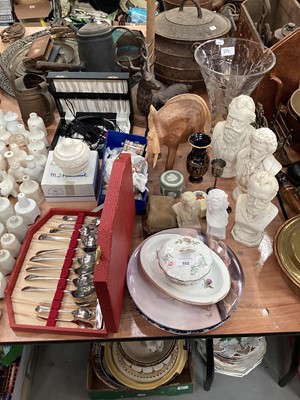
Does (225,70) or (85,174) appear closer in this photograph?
(85,174)

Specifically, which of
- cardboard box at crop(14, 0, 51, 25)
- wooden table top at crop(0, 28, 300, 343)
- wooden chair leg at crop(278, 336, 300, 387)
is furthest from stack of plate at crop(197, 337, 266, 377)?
cardboard box at crop(14, 0, 51, 25)

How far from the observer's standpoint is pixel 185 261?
0.84 m

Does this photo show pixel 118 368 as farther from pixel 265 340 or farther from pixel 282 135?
pixel 282 135

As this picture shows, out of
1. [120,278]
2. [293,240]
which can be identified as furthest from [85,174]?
[293,240]

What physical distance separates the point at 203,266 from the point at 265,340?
82cm

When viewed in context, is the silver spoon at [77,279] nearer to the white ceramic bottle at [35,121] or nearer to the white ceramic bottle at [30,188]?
the white ceramic bottle at [30,188]

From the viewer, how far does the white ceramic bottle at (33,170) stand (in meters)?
1.12

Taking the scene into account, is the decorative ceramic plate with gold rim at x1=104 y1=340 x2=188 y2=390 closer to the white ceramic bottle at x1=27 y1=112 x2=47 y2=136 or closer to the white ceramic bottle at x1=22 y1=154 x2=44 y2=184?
the white ceramic bottle at x1=22 y1=154 x2=44 y2=184

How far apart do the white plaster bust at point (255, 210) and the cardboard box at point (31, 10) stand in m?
2.52

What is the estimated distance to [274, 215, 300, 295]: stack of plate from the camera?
2.94 ft

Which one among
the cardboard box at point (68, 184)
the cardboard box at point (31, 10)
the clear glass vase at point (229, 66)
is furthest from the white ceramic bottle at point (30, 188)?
the cardboard box at point (31, 10)

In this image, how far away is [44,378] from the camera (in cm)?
148

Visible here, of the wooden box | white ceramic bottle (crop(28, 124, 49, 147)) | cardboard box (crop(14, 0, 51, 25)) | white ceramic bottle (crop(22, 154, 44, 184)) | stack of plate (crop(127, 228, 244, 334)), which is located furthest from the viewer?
cardboard box (crop(14, 0, 51, 25))

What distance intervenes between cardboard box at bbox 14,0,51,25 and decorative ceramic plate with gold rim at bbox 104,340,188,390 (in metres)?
2.52
